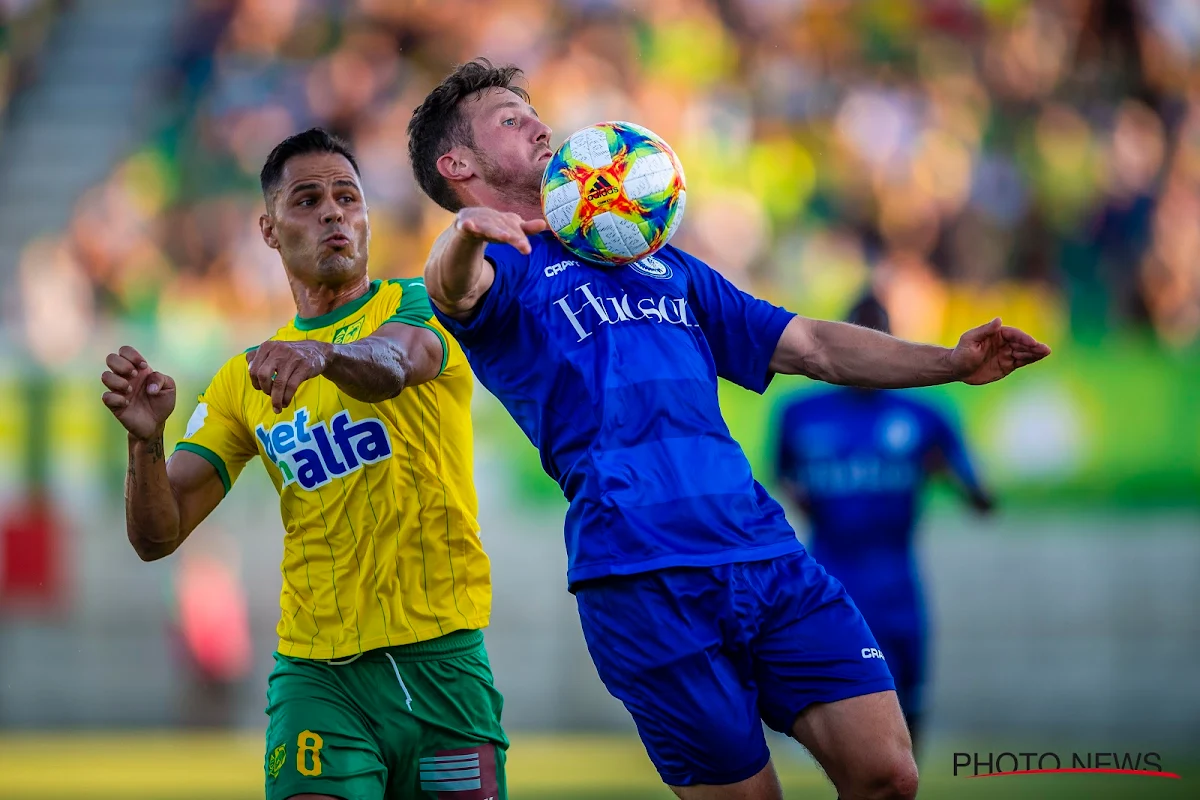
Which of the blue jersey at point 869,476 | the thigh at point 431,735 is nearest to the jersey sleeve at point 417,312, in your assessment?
the thigh at point 431,735

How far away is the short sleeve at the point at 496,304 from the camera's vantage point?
437cm

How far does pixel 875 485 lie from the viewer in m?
8.59

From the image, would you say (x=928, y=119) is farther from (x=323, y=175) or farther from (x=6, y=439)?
(x=323, y=175)

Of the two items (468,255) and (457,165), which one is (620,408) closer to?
(468,255)

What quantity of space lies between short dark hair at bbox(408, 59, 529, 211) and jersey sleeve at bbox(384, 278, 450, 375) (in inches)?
12.0

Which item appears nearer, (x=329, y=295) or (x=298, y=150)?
(x=329, y=295)

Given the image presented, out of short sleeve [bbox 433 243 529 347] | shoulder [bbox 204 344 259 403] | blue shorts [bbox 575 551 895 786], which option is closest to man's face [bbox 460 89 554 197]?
short sleeve [bbox 433 243 529 347]

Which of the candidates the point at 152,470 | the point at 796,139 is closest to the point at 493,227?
the point at 152,470

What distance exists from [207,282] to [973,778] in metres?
8.29

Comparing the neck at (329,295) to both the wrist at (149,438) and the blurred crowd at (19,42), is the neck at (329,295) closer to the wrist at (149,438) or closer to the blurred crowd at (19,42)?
the wrist at (149,438)

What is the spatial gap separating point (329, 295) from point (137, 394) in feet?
2.75

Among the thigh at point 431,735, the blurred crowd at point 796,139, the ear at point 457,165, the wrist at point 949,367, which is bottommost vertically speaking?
the thigh at point 431,735

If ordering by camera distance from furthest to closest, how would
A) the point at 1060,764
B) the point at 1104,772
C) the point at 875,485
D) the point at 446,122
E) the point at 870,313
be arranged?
1. the point at 1060,764
2. the point at 1104,772
3. the point at 875,485
4. the point at 870,313
5. the point at 446,122

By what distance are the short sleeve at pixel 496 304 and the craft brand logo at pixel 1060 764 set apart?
19.7ft
